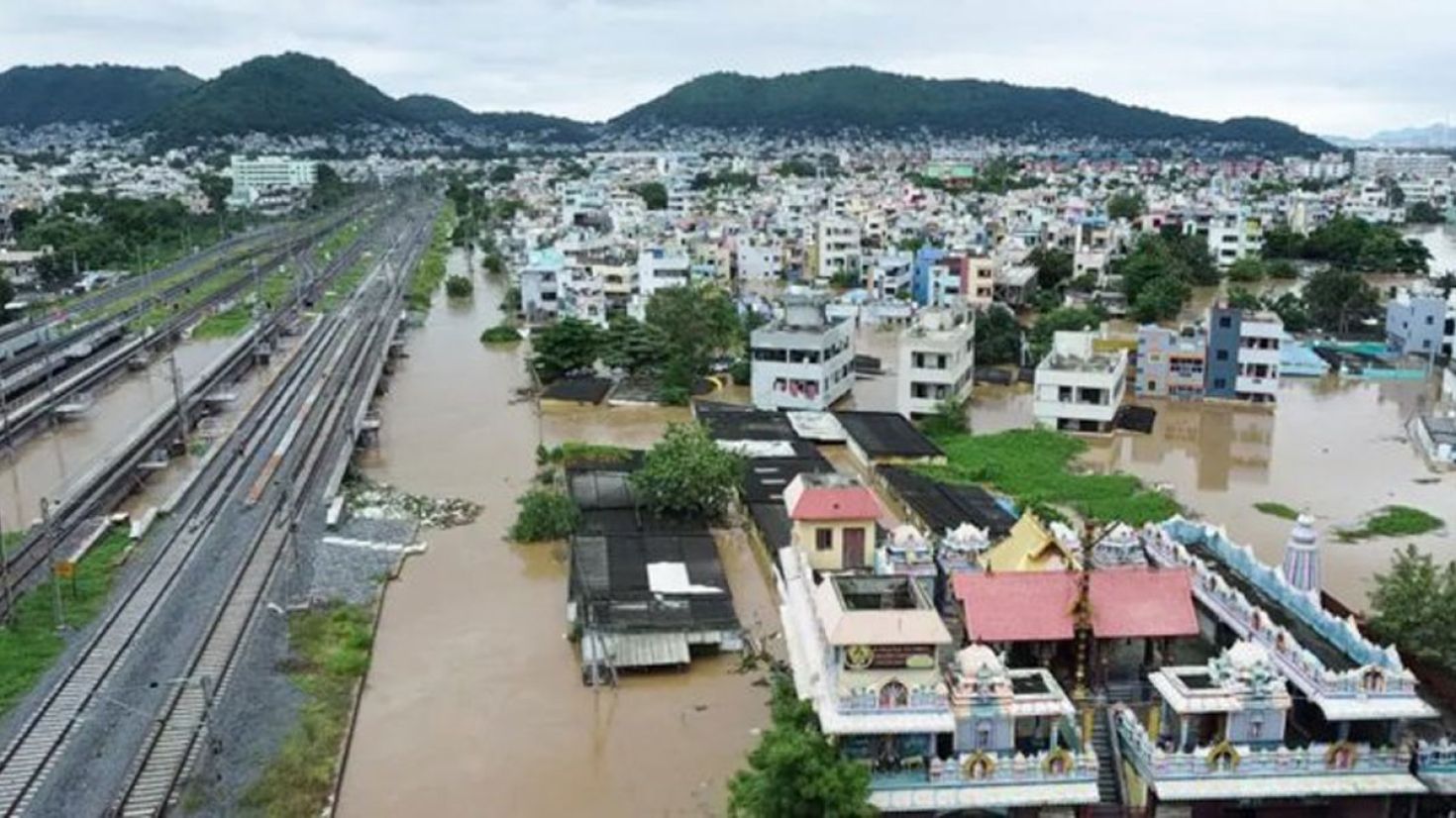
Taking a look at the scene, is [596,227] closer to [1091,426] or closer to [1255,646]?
[1091,426]

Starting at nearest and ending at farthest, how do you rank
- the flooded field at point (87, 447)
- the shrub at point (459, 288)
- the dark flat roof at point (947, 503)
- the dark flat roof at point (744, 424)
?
1. the dark flat roof at point (947, 503)
2. the flooded field at point (87, 447)
3. the dark flat roof at point (744, 424)
4. the shrub at point (459, 288)

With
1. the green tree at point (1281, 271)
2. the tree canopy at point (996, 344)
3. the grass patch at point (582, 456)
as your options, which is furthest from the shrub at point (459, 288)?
the green tree at point (1281, 271)

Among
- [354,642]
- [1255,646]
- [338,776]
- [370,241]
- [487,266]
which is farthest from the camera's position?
[370,241]

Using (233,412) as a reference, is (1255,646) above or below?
above

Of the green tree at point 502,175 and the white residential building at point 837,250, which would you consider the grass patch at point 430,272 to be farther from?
the green tree at point 502,175

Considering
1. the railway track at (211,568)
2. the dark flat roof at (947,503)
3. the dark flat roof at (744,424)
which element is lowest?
the railway track at (211,568)

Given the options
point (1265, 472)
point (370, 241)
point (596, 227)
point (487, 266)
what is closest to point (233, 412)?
point (1265, 472)

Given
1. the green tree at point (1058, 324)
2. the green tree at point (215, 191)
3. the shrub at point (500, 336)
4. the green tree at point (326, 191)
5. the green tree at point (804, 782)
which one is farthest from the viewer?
the green tree at point (326, 191)
